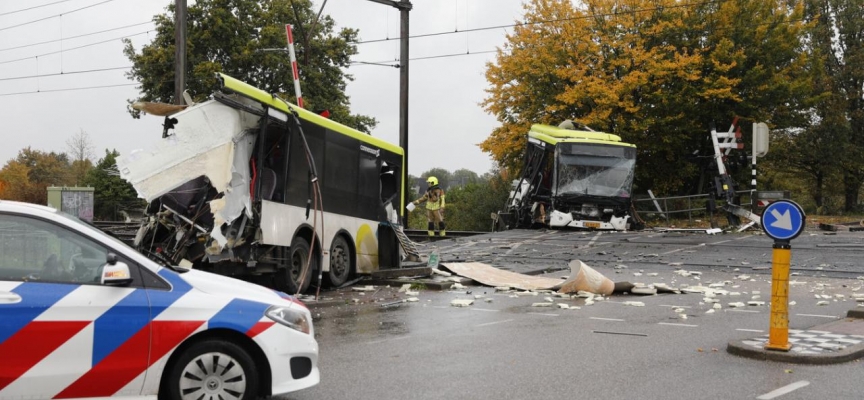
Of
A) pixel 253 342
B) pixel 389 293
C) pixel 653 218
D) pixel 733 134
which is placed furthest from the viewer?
pixel 653 218

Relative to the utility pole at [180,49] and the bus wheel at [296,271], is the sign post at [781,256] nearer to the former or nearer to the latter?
the bus wheel at [296,271]

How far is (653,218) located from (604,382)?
30.1m

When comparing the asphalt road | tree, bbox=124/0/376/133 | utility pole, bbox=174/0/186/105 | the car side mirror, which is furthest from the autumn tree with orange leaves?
the car side mirror

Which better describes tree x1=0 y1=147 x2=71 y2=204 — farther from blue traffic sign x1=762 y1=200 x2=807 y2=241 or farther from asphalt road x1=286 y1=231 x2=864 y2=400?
blue traffic sign x1=762 y1=200 x2=807 y2=241

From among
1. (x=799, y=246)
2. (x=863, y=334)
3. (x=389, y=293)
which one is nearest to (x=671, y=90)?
(x=799, y=246)

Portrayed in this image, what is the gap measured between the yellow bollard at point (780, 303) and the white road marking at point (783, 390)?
1063mm

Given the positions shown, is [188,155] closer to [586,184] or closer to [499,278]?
[499,278]

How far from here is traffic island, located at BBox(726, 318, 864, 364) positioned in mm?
7262

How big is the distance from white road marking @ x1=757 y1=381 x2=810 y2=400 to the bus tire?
8174 millimetres

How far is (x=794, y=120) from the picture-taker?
130 feet

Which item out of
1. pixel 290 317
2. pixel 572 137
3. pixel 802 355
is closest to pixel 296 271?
pixel 290 317

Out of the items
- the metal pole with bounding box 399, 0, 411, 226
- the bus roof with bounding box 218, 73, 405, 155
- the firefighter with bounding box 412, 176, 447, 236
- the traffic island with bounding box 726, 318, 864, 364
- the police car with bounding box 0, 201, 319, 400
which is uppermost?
the metal pole with bounding box 399, 0, 411, 226

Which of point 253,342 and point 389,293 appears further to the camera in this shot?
point 389,293

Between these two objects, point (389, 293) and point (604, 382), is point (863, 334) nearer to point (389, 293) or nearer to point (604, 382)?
point (604, 382)
